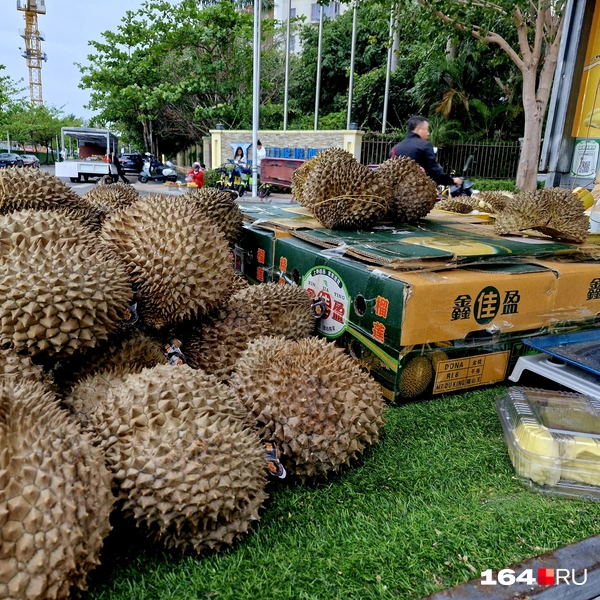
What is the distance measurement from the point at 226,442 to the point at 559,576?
1.12 metres

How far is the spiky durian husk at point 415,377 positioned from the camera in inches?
102

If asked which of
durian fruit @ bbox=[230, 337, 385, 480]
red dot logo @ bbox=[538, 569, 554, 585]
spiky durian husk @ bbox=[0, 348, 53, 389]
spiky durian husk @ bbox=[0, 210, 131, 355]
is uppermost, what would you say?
spiky durian husk @ bbox=[0, 210, 131, 355]

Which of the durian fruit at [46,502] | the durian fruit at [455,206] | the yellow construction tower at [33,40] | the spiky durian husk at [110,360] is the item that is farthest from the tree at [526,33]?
the yellow construction tower at [33,40]

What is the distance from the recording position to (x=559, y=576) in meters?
1.59

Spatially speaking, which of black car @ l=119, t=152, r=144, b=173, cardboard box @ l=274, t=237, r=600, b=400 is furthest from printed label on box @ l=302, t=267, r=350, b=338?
black car @ l=119, t=152, r=144, b=173

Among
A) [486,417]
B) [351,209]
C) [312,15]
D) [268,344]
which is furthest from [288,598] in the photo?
[312,15]

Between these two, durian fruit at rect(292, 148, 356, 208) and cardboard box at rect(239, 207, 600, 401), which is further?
durian fruit at rect(292, 148, 356, 208)

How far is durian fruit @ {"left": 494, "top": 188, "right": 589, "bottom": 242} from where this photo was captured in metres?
3.40

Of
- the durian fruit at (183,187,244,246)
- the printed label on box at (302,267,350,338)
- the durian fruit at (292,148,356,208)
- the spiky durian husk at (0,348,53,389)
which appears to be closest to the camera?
the spiky durian husk at (0,348,53,389)

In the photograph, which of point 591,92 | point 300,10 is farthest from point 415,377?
point 300,10

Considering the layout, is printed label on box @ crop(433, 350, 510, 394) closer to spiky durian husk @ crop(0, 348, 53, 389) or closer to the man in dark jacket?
spiky durian husk @ crop(0, 348, 53, 389)

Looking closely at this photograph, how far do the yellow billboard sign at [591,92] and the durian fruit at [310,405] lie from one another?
7.94 meters

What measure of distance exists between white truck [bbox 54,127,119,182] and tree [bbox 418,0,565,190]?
31.9ft

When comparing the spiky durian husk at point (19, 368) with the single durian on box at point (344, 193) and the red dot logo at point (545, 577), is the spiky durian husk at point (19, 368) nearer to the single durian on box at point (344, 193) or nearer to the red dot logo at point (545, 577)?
the red dot logo at point (545, 577)
